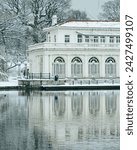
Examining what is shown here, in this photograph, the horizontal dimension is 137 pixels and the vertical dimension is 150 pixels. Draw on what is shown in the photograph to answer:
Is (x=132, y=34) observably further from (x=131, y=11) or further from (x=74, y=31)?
(x=74, y=31)

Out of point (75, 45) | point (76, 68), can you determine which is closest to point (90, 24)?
point (75, 45)

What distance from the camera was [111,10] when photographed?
102625mm

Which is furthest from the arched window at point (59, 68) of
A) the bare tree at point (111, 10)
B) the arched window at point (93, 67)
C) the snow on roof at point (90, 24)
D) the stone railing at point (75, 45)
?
the bare tree at point (111, 10)

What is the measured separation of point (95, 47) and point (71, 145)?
52637 mm

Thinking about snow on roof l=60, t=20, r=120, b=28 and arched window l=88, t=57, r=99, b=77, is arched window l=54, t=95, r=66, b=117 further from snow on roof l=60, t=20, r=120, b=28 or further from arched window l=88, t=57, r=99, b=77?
snow on roof l=60, t=20, r=120, b=28

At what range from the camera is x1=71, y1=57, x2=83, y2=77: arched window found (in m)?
65.4

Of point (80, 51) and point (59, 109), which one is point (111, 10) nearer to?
point (80, 51)

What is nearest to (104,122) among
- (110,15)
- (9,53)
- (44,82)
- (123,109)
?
(123,109)

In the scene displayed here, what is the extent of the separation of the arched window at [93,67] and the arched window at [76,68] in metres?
1.29

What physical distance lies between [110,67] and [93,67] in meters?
2.45

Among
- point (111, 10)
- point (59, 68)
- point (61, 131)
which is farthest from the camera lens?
point (111, 10)

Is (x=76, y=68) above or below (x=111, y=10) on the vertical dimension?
below

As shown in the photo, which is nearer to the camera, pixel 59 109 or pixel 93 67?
pixel 59 109

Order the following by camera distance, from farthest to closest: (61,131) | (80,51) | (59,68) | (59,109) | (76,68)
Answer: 1. (80,51)
2. (76,68)
3. (59,68)
4. (59,109)
5. (61,131)
